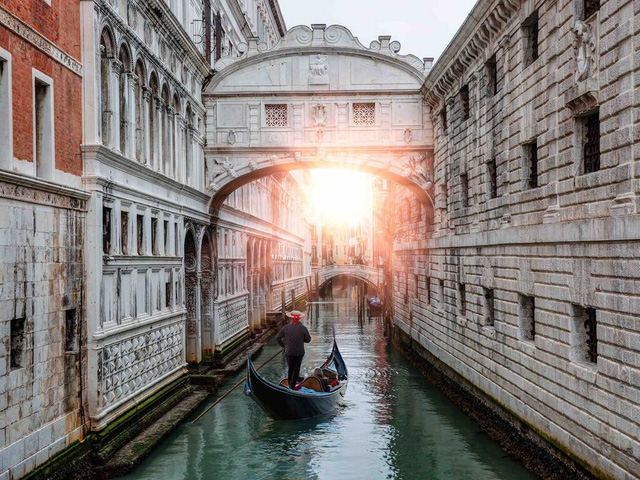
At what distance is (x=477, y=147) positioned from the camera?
13195 mm

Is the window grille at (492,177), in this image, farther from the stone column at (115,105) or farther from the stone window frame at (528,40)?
the stone column at (115,105)

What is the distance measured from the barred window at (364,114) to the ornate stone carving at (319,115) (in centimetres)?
69

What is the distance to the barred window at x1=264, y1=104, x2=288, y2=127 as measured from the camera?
16875 millimetres

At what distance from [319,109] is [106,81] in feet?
23.1

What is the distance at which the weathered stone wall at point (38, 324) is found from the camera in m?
7.27

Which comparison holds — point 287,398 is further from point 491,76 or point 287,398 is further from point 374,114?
point 374,114

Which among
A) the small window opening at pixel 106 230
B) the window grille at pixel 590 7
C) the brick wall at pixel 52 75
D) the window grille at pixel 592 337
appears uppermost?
the window grille at pixel 590 7

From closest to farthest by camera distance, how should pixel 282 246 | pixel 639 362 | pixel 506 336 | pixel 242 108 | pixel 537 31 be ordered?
pixel 639 362 → pixel 537 31 → pixel 506 336 → pixel 242 108 → pixel 282 246

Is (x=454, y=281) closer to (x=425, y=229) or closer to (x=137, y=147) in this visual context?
(x=425, y=229)

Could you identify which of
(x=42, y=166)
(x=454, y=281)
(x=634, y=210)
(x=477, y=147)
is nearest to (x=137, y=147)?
(x=42, y=166)

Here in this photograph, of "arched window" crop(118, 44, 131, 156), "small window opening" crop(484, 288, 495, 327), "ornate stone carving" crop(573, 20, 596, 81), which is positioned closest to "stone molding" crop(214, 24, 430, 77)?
"arched window" crop(118, 44, 131, 156)

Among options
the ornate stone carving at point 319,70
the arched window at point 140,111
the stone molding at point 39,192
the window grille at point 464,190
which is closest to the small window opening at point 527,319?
the window grille at point 464,190

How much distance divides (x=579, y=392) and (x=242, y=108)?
10.9 metres

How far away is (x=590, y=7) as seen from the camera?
27.5 ft
